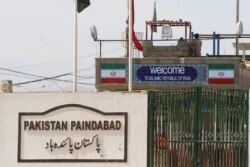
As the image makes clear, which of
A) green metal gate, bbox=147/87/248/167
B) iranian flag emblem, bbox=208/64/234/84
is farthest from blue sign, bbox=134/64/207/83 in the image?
green metal gate, bbox=147/87/248/167

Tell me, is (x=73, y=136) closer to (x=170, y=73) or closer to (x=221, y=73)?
(x=170, y=73)

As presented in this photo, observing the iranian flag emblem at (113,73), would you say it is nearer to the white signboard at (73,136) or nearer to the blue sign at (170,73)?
the blue sign at (170,73)

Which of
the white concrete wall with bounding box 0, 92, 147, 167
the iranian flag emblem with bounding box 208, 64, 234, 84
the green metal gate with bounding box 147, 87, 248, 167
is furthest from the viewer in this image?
the iranian flag emblem with bounding box 208, 64, 234, 84

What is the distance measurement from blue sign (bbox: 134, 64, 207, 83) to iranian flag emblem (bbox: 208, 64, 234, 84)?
24 centimetres

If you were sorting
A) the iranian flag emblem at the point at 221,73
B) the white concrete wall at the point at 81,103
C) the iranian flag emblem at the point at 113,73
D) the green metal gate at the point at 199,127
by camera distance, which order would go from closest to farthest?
the green metal gate at the point at 199,127
the white concrete wall at the point at 81,103
the iranian flag emblem at the point at 221,73
the iranian flag emblem at the point at 113,73

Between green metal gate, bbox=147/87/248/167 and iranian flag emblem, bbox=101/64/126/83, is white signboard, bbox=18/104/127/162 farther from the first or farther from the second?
iranian flag emblem, bbox=101/64/126/83

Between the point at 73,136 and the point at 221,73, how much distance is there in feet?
41.5

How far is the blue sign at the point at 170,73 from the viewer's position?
25.3 m

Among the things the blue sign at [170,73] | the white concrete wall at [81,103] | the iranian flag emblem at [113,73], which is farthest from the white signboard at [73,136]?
the iranian flag emblem at [113,73]

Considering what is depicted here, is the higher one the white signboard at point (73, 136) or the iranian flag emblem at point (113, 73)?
the iranian flag emblem at point (113, 73)

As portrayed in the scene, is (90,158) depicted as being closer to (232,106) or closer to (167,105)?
(167,105)

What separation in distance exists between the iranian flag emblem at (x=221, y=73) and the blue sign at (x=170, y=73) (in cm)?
24

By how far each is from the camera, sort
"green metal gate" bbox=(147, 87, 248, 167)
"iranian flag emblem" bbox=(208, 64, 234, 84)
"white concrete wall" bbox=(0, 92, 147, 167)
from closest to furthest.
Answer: "green metal gate" bbox=(147, 87, 248, 167)
"white concrete wall" bbox=(0, 92, 147, 167)
"iranian flag emblem" bbox=(208, 64, 234, 84)

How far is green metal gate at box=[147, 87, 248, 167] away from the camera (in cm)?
1348
